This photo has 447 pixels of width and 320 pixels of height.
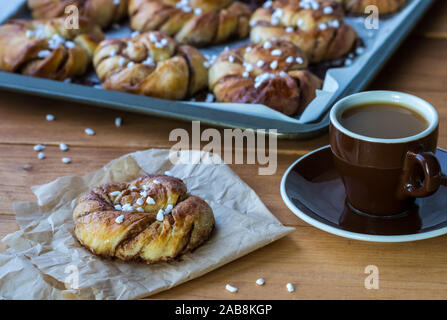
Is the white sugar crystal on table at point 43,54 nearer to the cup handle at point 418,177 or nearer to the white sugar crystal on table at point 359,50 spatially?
the white sugar crystal on table at point 359,50

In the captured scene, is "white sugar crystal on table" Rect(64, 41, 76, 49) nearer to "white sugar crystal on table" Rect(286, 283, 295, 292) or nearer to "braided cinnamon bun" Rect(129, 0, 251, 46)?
"braided cinnamon bun" Rect(129, 0, 251, 46)

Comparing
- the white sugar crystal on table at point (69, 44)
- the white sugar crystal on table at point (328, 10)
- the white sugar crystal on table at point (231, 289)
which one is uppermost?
the white sugar crystal on table at point (328, 10)

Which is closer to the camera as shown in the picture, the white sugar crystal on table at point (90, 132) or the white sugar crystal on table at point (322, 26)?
the white sugar crystal on table at point (90, 132)

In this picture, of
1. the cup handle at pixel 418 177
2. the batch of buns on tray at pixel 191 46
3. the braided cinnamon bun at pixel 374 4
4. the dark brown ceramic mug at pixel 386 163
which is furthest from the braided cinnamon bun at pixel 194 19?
the cup handle at pixel 418 177

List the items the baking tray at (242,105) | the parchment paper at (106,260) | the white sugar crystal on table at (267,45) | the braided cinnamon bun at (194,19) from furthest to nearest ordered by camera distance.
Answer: the braided cinnamon bun at (194,19)
the white sugar crystal on table at (267,45)
the baking tray at (242,105)
the parchment paper at (106,260)

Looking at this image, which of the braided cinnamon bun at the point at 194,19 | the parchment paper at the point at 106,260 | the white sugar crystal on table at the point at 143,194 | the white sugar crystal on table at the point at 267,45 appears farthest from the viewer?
the braided cinnamon bun at the point at 194,19

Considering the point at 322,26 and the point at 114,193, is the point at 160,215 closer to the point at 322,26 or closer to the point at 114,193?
the point at 114,193
